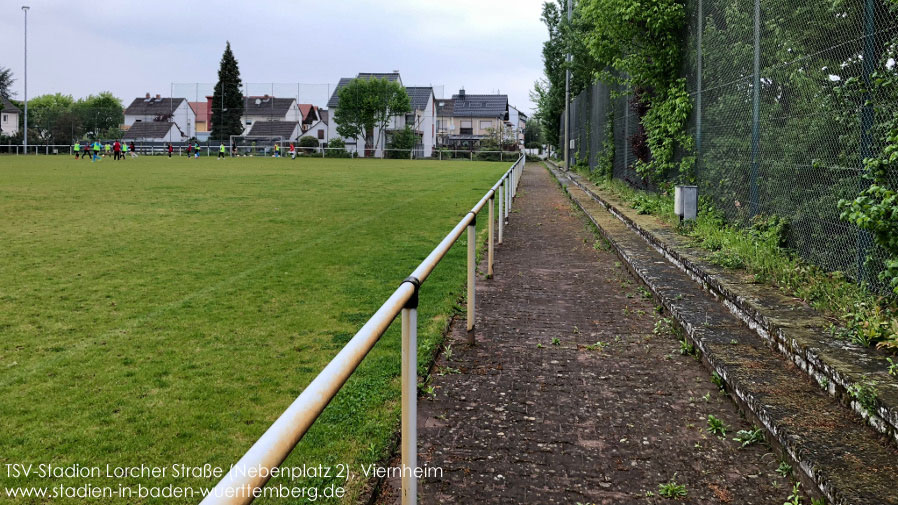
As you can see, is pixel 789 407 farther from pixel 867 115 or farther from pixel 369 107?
pixel 369 107

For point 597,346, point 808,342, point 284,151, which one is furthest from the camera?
point 284,151

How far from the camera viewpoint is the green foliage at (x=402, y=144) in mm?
59938

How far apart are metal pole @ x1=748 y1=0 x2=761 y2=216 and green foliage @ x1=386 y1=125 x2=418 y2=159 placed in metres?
52.7

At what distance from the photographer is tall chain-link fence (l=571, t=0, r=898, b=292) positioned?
5.16 m

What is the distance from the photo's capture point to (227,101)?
Answer: 69750 millimetres

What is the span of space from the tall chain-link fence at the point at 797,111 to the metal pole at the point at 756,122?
0.01 metres

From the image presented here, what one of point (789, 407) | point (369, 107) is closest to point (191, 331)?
point (789, 407)

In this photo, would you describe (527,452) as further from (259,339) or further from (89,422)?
(259,339)

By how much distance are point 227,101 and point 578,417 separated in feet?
231

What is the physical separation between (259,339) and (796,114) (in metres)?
4.85

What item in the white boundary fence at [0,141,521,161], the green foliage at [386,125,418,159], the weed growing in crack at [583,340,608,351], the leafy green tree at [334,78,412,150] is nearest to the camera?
the weed growing in crack at [583,340,608,351]

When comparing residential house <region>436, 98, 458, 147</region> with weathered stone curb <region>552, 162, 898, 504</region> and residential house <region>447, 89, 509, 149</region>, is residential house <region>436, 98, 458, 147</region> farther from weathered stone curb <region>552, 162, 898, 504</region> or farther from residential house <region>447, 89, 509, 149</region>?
weathered stone curb <region>552, 162, 898, 504</region>

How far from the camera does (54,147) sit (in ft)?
190

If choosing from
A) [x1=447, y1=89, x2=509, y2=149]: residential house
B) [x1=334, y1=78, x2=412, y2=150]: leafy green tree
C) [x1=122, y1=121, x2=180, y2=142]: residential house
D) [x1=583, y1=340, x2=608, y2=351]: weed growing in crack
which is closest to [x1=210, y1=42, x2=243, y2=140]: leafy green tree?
[x1=122, y1=121, x2=180, y2=142]: residential house
